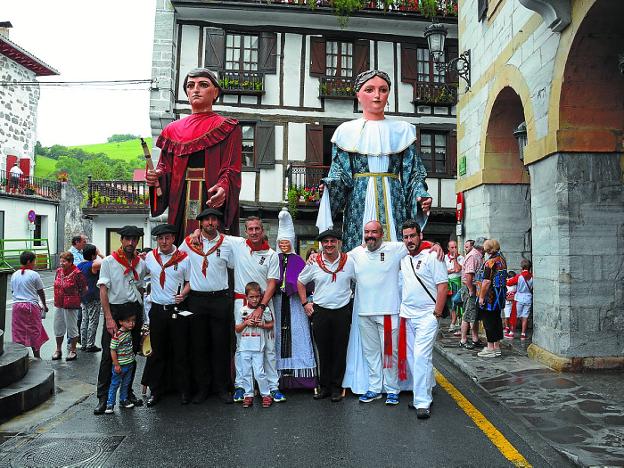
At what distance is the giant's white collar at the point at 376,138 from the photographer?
6.06 m

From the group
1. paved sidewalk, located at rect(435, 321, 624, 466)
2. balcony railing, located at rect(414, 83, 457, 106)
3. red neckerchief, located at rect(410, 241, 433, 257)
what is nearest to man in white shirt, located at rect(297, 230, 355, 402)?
red neckerchief, located at rect(410, 241, 433, 257)

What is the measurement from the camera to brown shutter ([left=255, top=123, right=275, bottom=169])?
59.1 ft

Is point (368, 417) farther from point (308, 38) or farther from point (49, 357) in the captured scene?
point (308, 38)

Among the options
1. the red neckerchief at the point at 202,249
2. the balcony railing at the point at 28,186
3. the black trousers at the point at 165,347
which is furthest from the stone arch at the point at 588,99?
the balcony railing at the point at 28,186

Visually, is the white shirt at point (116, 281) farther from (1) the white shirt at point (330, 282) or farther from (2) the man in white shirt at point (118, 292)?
(1) the white shirt at point (330, 282)

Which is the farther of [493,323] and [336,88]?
[336,88]

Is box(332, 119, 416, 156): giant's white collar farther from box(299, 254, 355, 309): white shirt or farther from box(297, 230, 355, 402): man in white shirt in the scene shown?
box(299, 254, 355, 309): white shirt

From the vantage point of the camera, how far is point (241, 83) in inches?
703

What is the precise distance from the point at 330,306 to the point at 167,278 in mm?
1530

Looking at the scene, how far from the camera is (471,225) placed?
10.7 metres

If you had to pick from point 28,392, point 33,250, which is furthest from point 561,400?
point 33,250

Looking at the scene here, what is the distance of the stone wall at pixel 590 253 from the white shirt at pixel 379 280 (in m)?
2.65

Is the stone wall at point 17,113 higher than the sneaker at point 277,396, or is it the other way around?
the stone wall at point 17,113

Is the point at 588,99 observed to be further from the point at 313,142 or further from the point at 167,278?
the point at 313,142
